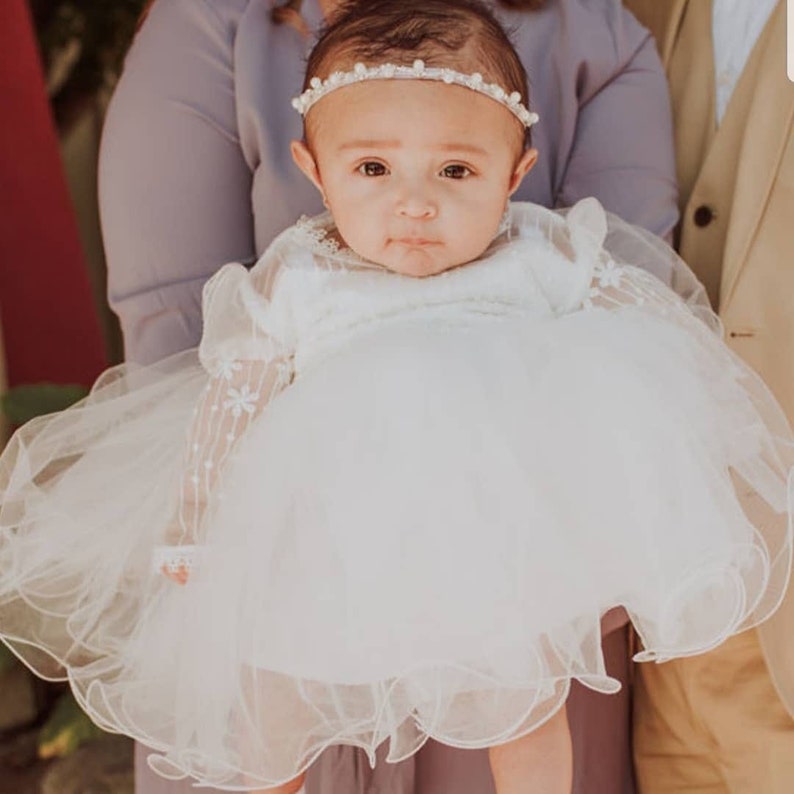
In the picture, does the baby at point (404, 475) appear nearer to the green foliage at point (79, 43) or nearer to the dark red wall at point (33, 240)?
the dark red wall at point (33, 240)

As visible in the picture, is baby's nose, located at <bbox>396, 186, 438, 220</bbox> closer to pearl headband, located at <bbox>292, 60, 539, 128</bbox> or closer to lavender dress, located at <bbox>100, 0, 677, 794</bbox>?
pearl headband, located at <bbox>292, 60, 539, 128</bbox>

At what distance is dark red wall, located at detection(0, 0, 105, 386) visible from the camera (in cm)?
238

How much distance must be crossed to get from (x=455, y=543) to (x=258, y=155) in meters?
0.79

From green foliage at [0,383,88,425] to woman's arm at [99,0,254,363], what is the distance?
0.47 meters

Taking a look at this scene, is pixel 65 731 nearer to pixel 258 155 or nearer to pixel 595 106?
pixel 258 155

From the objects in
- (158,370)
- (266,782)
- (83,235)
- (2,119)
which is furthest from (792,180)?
(83,235)

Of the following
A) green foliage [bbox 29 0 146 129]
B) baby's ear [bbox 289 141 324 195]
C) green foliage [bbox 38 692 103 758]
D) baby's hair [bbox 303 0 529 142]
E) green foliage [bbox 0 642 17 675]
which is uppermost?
baby's hair [bbox 303 0 529 142]

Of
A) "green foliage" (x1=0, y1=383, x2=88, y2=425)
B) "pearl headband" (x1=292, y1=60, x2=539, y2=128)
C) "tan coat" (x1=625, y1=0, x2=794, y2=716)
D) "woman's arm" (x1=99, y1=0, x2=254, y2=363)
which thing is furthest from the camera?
"green foliage" (x1=0, y1=383, x2=88, y2=425)

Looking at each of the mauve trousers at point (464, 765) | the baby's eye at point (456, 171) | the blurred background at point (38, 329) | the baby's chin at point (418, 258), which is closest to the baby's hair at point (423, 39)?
the baby's eye at point (456, 171)

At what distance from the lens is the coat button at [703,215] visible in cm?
182

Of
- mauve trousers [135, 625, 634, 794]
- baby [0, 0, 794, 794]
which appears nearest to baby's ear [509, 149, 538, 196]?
baby [0, 0, 794, 794]

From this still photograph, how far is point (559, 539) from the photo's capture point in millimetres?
1291

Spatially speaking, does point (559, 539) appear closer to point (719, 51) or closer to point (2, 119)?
point (719, 51)

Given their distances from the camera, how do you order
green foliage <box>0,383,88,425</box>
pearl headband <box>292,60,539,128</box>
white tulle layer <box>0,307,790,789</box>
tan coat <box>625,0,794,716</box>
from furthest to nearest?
green foliage <box>0,383,88,425</box> < tan coat <box>625,0,794,716</box> < pearl headband <box>292,60,539,128</box> < white tulle layer <box>0,307,790,789</box>
